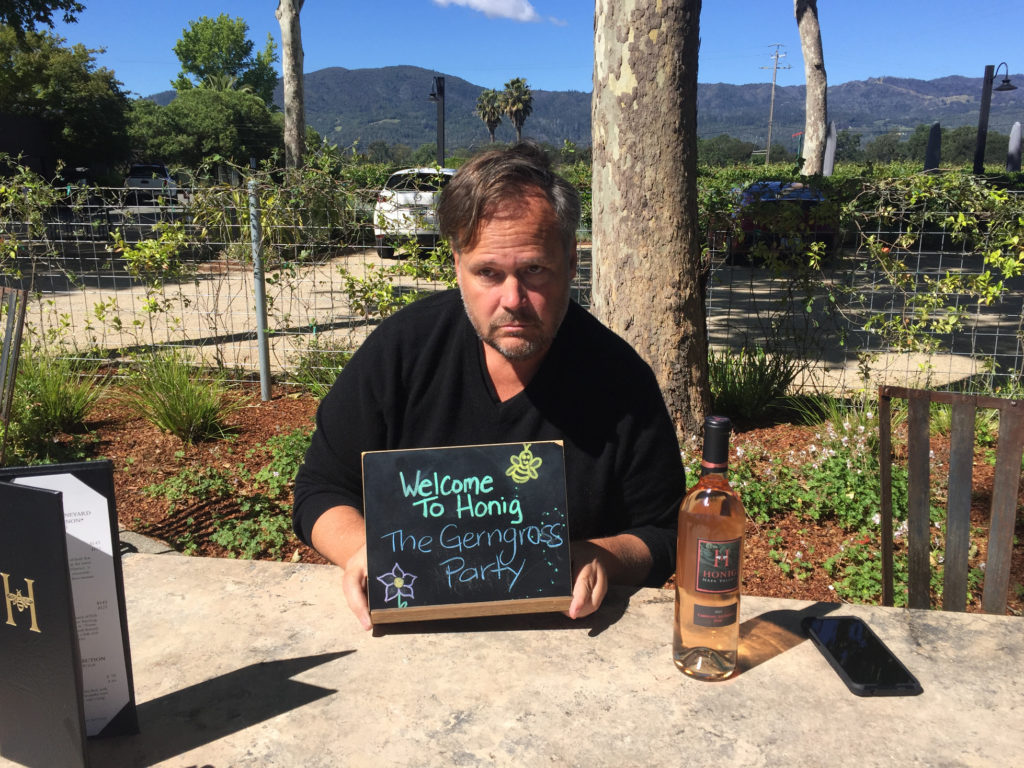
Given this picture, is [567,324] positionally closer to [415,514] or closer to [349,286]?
[415,514]

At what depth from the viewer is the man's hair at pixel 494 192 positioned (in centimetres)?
156

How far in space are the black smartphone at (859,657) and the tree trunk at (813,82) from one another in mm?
17430

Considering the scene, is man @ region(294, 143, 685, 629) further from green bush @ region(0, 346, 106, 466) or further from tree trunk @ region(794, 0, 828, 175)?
tree trunk @ region(794, 0, 828, 175)

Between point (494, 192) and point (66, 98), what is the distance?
38.1 m

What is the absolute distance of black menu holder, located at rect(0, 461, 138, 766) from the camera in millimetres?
940

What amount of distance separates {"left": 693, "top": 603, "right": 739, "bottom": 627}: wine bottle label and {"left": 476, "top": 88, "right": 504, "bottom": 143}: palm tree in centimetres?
9128

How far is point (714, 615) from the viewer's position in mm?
1212

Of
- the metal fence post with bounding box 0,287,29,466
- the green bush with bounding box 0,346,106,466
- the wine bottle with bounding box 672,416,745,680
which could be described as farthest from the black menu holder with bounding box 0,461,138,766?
the green bush with bounding box 0,346,106,466

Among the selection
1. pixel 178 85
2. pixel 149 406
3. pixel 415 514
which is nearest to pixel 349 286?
pixel 149 406

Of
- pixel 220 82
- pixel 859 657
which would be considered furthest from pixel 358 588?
pixel 220 82

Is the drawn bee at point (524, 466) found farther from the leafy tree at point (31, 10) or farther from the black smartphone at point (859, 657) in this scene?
Result: the leafy tree at point (31, 10)

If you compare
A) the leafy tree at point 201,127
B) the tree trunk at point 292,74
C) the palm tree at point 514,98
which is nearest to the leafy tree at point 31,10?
the tree trunk at point 292,74

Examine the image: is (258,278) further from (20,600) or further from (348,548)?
(20,600)

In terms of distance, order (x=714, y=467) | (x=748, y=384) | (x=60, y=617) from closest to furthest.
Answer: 1. (x=60, y=617)
2. (x=714, y=467)
3. (x=748, y=384)
